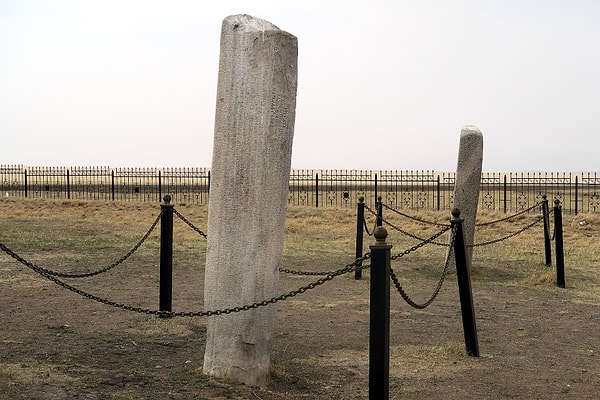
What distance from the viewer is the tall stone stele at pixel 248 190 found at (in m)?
6.13

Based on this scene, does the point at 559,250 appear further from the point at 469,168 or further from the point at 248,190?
the point at 248,190

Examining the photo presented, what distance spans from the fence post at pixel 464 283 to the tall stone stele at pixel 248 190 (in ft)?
6.37

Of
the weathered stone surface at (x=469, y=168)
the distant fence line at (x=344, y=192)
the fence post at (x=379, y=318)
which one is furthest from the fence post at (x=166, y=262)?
the distant fence line at (x=344, y=192)

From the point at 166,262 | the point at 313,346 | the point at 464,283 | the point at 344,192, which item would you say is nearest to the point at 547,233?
the point at 464,283

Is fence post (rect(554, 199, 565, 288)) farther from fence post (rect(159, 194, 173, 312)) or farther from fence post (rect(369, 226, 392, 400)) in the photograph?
fence post (rect(369, 226, 392, 400))

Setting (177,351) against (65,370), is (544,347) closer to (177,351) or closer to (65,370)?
(177,351)

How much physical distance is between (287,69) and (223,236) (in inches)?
57.1

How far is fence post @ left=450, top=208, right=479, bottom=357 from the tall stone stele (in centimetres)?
194

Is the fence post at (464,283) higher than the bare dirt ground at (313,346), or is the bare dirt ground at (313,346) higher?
the fence post at (464,283)

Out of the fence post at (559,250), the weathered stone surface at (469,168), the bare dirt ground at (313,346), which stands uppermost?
the weathered stone surface at (469,168)

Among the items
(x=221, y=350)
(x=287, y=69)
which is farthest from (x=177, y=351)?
(x=287, y=69)

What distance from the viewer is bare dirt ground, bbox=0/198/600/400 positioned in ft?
20.4

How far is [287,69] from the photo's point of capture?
20.7ft

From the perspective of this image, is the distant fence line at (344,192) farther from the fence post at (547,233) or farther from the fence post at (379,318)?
the fence post at (379,318)
